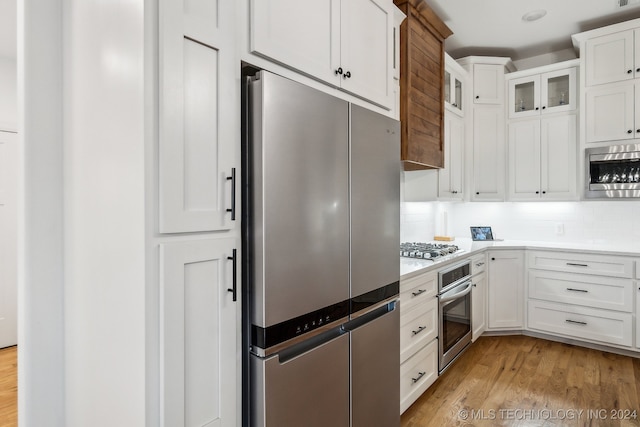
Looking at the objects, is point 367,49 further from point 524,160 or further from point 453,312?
point 524,160

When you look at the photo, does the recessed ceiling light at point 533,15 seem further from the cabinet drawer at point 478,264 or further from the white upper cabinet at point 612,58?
the cabinet drawer at point 478,264

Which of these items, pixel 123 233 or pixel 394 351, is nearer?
pixel 123 233

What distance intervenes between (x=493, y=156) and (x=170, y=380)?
3.69 meters

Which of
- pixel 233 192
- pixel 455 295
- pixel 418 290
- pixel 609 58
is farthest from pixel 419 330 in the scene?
pixel 609 58

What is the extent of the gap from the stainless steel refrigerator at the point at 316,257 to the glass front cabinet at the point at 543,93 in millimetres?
2662

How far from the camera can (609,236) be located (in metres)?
3.42

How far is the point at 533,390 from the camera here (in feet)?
8.00

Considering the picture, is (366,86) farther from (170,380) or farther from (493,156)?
(493,156)

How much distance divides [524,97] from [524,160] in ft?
2.13

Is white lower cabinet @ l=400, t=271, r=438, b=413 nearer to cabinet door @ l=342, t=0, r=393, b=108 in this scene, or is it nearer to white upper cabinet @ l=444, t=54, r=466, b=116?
cabinet door @ l=342, t=0, r=393, b=108

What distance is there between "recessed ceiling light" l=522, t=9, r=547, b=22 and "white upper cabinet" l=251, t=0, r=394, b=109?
188 cm

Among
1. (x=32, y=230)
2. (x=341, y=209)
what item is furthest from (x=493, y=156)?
(x=32, y=230)

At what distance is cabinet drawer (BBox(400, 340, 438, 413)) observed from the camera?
202 centimetres

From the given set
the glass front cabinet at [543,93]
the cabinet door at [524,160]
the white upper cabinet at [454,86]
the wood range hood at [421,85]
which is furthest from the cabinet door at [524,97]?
the wood range hood at [421,85]
